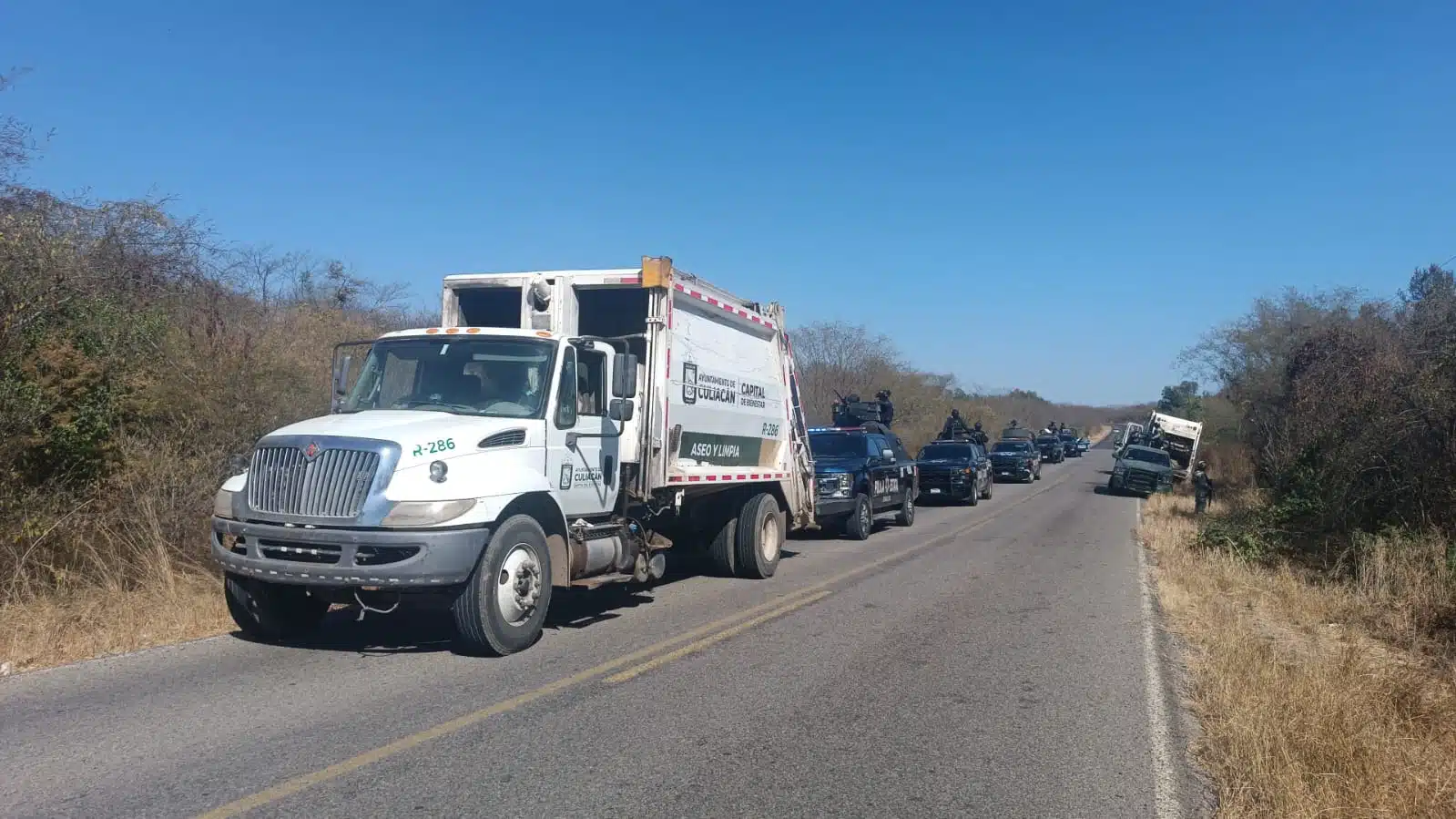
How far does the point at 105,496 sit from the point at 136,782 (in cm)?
645

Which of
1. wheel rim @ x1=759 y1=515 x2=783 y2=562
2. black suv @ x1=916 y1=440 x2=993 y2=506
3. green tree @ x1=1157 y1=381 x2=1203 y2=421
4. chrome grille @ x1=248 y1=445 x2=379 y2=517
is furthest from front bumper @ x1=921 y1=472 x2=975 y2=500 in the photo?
green tree @ x1=1157 y1=381 x2=1203 y2=421

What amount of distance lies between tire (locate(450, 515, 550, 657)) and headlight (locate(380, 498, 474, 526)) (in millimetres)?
489

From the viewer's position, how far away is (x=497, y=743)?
18.1 feet

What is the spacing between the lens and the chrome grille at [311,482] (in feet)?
23.7

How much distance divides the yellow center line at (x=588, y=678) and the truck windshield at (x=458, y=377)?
7.32ft

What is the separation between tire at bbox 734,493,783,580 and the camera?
1236 cm

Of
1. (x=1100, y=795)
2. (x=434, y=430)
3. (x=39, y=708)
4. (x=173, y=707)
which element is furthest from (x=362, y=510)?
(x=1100, y=795)

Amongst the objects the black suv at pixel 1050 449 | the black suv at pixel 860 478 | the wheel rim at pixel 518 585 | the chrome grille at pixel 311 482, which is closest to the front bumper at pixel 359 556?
the chrome grille at pixel 311 482

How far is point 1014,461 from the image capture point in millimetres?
38656

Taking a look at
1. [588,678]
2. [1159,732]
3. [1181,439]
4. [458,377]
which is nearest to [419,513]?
[588,678]

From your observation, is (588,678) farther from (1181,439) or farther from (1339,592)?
(1181,439)

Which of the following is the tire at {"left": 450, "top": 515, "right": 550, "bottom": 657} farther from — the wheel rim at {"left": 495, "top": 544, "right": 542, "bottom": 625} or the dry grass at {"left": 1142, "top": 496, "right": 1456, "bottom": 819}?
the dry grass at {"left": 1142, "top": 496, "right": 1456, "bottom": 819}

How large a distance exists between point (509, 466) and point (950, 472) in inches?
822

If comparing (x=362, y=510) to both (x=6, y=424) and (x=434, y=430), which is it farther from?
(x=6, y=424)
